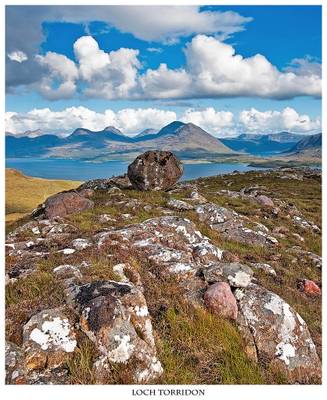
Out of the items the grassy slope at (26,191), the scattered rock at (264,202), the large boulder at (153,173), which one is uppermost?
the large boulder at (153,173)

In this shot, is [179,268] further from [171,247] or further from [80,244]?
[80,244]

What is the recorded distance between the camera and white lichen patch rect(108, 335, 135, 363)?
7.05 m

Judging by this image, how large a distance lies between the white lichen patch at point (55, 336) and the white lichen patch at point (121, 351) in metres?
0.82

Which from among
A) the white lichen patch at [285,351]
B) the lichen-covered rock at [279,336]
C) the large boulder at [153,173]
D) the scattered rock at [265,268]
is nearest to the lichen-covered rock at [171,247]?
the lichen-covered rock at [279,336]

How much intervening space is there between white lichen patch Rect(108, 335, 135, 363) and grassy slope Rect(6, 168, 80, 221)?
350 ft

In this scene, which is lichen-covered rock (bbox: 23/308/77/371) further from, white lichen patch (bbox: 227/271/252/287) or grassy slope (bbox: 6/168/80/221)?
grassy slope (bbox: 6/168/80/221)

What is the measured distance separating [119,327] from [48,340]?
141 cm

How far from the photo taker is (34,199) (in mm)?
129250

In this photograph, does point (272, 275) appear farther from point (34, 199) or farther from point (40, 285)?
point (34, 199)

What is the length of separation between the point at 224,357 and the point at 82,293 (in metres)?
3.41

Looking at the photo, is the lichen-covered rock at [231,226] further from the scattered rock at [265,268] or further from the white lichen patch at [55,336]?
the white lichen patch at [55,336]

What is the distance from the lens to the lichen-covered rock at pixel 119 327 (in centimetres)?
707

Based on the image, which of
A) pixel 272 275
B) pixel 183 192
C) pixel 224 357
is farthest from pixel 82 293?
pixel 183 192
